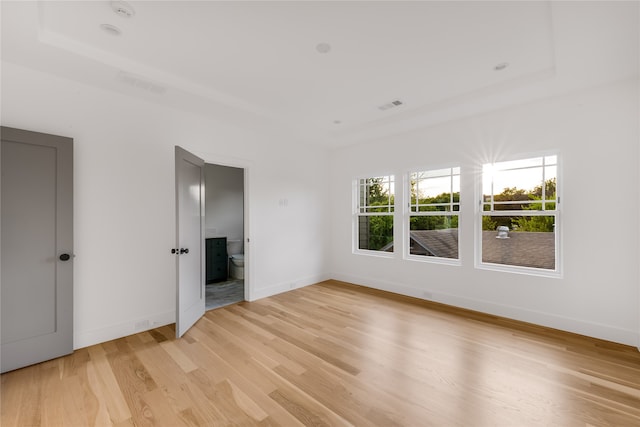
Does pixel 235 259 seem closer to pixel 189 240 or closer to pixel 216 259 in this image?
pixel 216 259

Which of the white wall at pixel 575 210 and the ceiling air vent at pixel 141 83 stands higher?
the ceiling air vent at pixel 141 83

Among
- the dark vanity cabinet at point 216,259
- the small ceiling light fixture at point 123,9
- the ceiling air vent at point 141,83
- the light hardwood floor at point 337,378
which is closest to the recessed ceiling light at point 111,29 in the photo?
the small ceiling light fixture at point 123,9

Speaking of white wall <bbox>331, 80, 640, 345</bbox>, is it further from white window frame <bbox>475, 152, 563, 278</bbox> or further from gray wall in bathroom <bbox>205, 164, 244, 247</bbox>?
gray wall in bathroom <bbox>205, 164, 244, 247</bbox>

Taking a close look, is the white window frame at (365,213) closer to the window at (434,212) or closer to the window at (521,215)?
the window at (434,212)

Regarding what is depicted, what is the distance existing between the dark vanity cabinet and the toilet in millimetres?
184

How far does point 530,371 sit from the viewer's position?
2.27m

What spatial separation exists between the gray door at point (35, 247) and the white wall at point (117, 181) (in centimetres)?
14

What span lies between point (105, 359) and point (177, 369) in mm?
784

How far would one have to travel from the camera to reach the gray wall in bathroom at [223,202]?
19.0ft

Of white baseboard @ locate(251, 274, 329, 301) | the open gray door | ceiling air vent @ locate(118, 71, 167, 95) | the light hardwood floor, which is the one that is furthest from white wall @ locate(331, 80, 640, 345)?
ceiling air vent @ locate(118, 71, 167, 95)

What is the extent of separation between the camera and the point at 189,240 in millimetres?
3244

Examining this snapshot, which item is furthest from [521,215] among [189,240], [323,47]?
[189,240]

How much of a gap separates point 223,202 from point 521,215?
555 centimetres

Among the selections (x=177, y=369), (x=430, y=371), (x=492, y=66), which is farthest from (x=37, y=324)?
(x=492, y=66)
